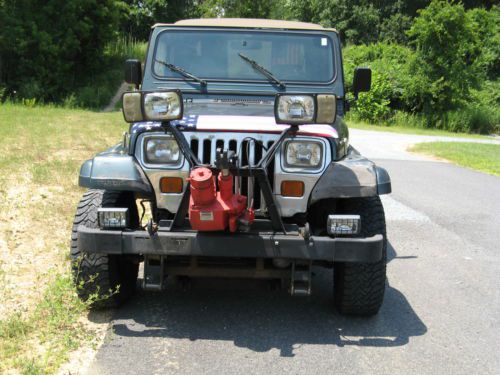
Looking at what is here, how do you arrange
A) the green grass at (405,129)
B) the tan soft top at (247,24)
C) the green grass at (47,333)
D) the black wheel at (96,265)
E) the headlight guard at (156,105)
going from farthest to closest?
Answer: 1. the green grass at (405,129)
2. the tan soft top at (247,24)
3. the black wheel at (96,265)
4. the headlight guard at (156,105)
5. the green grass at (47,333)

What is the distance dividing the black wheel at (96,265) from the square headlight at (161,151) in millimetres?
428

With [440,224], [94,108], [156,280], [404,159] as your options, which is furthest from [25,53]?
[156,280]

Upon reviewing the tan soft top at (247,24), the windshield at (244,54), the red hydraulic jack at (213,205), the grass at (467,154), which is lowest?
the grass at (467,154)

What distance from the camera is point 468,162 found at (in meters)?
14.1

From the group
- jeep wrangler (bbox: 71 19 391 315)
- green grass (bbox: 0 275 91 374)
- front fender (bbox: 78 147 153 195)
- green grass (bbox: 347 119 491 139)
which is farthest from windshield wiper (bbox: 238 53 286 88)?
green grass (bbox: 347 119 491 139)

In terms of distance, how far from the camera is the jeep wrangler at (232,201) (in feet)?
11.6

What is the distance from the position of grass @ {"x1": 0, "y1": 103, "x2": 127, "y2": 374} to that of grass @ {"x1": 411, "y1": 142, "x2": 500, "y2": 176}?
27.8 feet

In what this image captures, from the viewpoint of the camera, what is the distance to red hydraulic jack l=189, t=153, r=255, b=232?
3.40 meters

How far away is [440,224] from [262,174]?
4.34 meters

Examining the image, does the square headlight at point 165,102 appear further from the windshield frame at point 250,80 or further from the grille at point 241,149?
the windshield frame at point 250,80

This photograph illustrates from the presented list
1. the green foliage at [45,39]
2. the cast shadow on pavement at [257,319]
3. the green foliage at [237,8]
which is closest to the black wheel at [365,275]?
the cast shadow on pavement at [257,319]

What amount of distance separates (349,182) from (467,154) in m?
12.7

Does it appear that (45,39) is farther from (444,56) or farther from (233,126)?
(233,126)

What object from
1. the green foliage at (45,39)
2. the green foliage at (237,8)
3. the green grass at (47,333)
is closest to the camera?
the green grass at (47,333)
